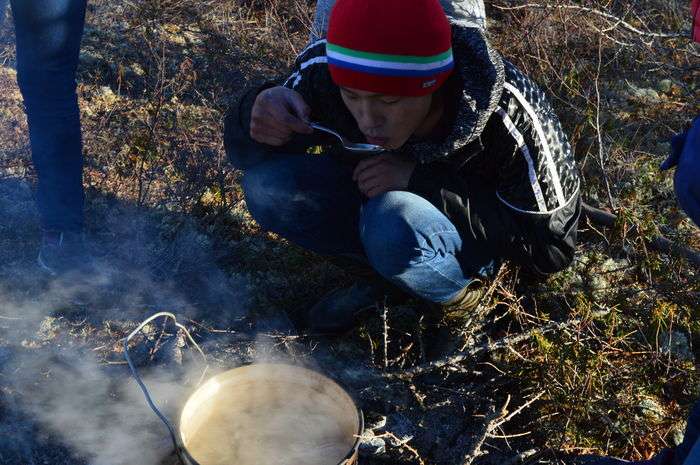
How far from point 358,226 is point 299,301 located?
484mm

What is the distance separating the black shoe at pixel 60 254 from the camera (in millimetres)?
2699

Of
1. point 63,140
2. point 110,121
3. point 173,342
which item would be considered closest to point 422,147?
point 173,342

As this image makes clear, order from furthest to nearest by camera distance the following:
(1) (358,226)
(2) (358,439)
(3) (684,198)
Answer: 1. (1) (358,226)
2. (2) (358,439)
3. (3) (684,198)

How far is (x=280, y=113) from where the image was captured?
7.45 ft

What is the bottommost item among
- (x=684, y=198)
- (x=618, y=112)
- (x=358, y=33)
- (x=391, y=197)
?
(x=618, y=112)

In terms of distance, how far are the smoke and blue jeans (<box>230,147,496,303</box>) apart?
1.52 feet

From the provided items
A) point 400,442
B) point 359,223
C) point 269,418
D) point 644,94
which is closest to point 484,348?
point 400,442

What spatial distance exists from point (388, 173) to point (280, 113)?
406 millimetres

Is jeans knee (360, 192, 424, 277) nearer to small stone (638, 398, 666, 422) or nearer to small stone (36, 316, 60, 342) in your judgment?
small stone (638, 398, 666, 422)

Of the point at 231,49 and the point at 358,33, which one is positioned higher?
the point at 358,33

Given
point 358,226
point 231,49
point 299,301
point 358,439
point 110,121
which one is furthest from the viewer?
point 231,49

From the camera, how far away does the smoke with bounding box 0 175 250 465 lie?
2146mm

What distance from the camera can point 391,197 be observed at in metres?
2.23

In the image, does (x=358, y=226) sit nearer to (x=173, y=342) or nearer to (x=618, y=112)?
(x=173, y=342)
